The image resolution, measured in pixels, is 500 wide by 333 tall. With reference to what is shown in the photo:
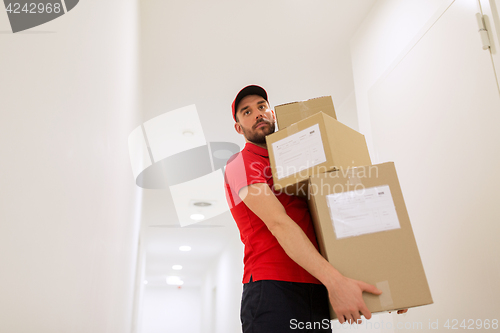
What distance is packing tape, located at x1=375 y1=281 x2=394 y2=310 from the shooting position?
35.3 inches

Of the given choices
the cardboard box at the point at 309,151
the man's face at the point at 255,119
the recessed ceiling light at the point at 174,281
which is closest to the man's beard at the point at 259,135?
the man's face at the point at 255,119

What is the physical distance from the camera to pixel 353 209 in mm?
987

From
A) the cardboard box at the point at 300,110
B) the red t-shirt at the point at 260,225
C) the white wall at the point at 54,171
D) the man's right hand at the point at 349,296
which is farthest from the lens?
the cardboard box at the point at 300,110

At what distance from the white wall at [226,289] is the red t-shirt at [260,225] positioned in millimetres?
4083

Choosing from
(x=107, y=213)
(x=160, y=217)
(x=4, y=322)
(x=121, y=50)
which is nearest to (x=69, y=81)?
(x=4, y=322)

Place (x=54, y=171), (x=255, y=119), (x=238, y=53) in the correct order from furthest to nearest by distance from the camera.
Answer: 1. (x=238, y=53)
2. (x=255, y=119)
3. (x=54, y=171)

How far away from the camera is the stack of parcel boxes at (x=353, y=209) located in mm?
923

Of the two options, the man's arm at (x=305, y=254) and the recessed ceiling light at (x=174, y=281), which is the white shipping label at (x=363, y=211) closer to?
the man's arm at (x=305, y=254)

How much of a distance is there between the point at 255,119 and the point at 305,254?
616 mm

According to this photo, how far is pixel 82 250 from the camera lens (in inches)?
27.0

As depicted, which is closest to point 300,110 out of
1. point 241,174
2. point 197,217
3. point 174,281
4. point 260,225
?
point 241,174

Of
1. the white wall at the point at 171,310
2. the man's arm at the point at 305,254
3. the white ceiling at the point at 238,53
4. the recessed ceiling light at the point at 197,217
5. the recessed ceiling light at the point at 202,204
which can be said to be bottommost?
the white wall at the point at 171,310

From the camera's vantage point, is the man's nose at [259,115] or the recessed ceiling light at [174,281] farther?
the recessed ceiling light at [174,281]

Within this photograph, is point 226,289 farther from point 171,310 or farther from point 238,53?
point 171,310
